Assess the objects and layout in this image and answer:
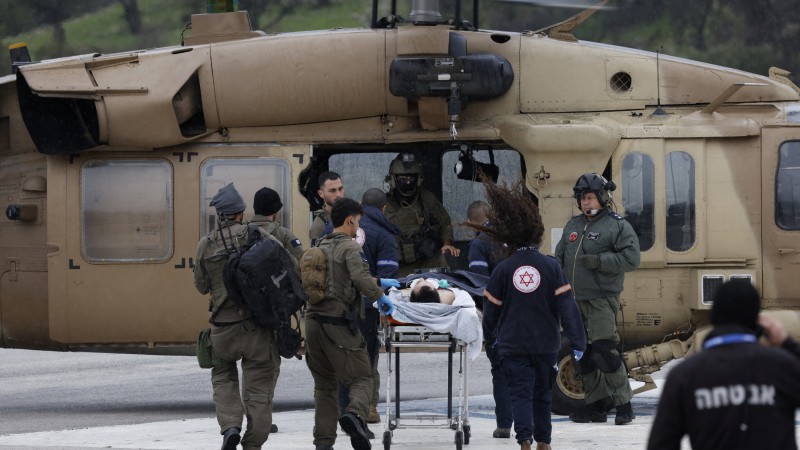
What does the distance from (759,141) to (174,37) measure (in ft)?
78.4

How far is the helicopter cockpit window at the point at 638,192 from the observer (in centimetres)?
1114

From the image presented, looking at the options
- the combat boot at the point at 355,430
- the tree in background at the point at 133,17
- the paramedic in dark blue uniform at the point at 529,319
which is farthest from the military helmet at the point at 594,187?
the tree in background at the point at 133,17

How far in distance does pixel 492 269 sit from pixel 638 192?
1.54 metres

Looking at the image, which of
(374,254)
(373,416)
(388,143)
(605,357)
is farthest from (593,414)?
(388,143)

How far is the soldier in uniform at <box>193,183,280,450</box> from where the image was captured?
868cm

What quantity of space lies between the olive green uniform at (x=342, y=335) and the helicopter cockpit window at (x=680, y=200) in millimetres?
3261

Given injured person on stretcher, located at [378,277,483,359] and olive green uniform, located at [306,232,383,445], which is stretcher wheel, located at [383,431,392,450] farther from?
injured person on stretcher, located at [378,277,483,359]

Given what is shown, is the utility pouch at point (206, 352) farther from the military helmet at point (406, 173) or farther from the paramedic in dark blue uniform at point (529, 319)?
the military helmet at point (406, 173)

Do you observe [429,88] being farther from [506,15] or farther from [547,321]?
[506,15]

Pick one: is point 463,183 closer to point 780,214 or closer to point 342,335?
point 780,214

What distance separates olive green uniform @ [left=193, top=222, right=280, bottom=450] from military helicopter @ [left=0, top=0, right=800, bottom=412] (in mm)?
2561

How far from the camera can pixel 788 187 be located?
36.4 feet

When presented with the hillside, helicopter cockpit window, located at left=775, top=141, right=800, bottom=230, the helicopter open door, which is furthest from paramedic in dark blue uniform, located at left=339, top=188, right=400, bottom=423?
the hillside

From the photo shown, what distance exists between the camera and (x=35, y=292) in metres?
11.7
